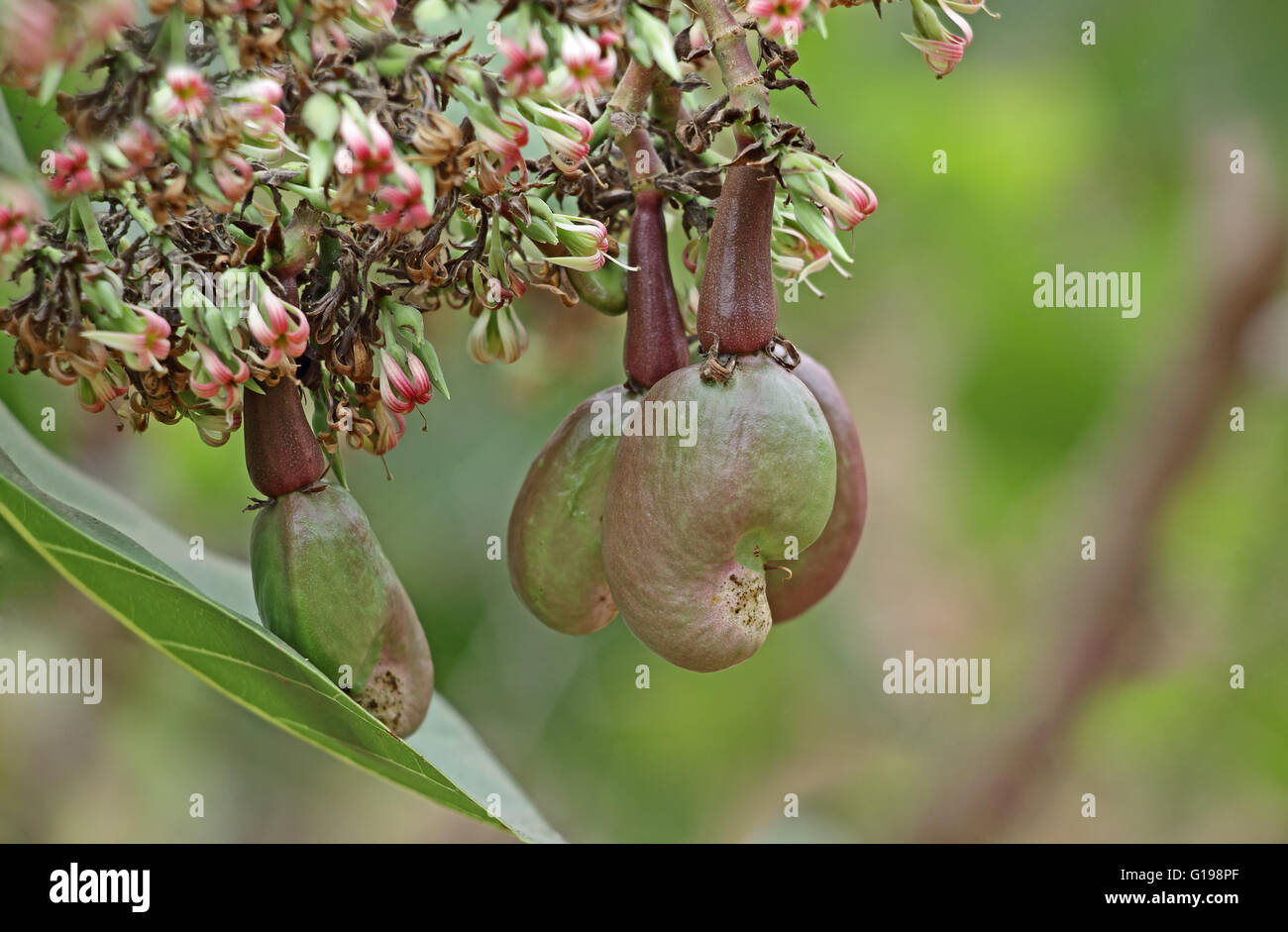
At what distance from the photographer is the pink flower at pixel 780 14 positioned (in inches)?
38.6

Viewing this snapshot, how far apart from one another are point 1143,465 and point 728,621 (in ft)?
6.83

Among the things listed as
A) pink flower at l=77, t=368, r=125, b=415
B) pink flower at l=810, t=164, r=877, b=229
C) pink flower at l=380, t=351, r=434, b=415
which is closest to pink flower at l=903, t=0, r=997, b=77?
pink flower at l=810, t=164, r=877, b=229

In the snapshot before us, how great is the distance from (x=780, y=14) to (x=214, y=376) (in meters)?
0.50

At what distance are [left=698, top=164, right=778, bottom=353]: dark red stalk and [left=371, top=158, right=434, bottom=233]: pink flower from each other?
0.26m

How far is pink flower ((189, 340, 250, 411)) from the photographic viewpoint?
1020 mm

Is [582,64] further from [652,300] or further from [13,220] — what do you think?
[13,220]

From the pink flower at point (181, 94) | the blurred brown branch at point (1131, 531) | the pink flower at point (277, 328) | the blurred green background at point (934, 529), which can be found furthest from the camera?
the blurred brown branch at point (1131, 531)

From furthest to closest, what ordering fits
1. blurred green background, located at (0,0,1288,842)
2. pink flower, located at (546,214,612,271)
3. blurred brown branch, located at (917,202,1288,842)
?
blurred brown branch, located at (917,202,1288,842)
blurred green background, located at (0,0,1288,842)
pink flower, located at (546,214,612,271)

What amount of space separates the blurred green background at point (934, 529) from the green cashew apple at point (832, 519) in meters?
1.01

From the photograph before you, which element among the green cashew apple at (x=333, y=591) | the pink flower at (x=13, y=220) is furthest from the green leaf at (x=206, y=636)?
the pink flower at (x=13, y=220)

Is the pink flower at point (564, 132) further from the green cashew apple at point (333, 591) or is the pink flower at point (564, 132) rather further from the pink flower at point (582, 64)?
the green cashew apple at point (333, 591)

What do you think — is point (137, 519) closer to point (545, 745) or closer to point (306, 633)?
point (306, 633)

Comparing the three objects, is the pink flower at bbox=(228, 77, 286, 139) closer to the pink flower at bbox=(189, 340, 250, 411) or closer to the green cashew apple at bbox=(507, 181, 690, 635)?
the pink flower at bbox=(189, 340, 250, 411)

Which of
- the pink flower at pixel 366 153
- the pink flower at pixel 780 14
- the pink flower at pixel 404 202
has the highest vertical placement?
the pink flower at pixel 780 14
